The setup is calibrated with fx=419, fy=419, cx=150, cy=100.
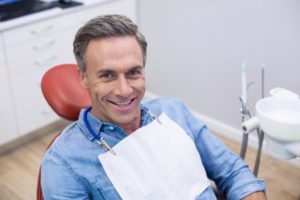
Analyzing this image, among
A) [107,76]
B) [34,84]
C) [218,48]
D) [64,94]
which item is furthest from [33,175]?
[107,76]

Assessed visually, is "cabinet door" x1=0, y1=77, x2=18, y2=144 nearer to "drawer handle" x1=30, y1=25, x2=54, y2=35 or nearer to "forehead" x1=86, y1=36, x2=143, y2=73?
"drawer handle" x1=30, y1=25, x2=54, y2=35

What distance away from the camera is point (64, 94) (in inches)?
52.1

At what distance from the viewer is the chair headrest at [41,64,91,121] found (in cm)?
131

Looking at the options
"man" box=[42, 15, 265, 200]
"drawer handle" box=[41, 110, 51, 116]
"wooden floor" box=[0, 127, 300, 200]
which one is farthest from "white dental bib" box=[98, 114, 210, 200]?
"drawer handle" box=[41, 110, 51, 116]

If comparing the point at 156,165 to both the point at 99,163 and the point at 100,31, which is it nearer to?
the point at 99,163

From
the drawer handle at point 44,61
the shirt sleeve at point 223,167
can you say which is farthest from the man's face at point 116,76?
the drawer handle at point 44,61

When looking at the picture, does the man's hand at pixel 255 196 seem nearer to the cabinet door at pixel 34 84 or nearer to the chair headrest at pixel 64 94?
the chair headrest at pixel 64 94

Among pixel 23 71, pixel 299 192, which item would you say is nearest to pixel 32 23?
pixel 23 71

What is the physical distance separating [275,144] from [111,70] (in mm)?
578

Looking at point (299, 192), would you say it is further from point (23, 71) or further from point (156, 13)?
point (23, 71)

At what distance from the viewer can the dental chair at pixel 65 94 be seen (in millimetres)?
1312

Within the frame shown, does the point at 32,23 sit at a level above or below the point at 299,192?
above

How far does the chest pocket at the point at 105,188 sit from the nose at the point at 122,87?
24 cm

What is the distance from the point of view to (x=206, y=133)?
138cm
